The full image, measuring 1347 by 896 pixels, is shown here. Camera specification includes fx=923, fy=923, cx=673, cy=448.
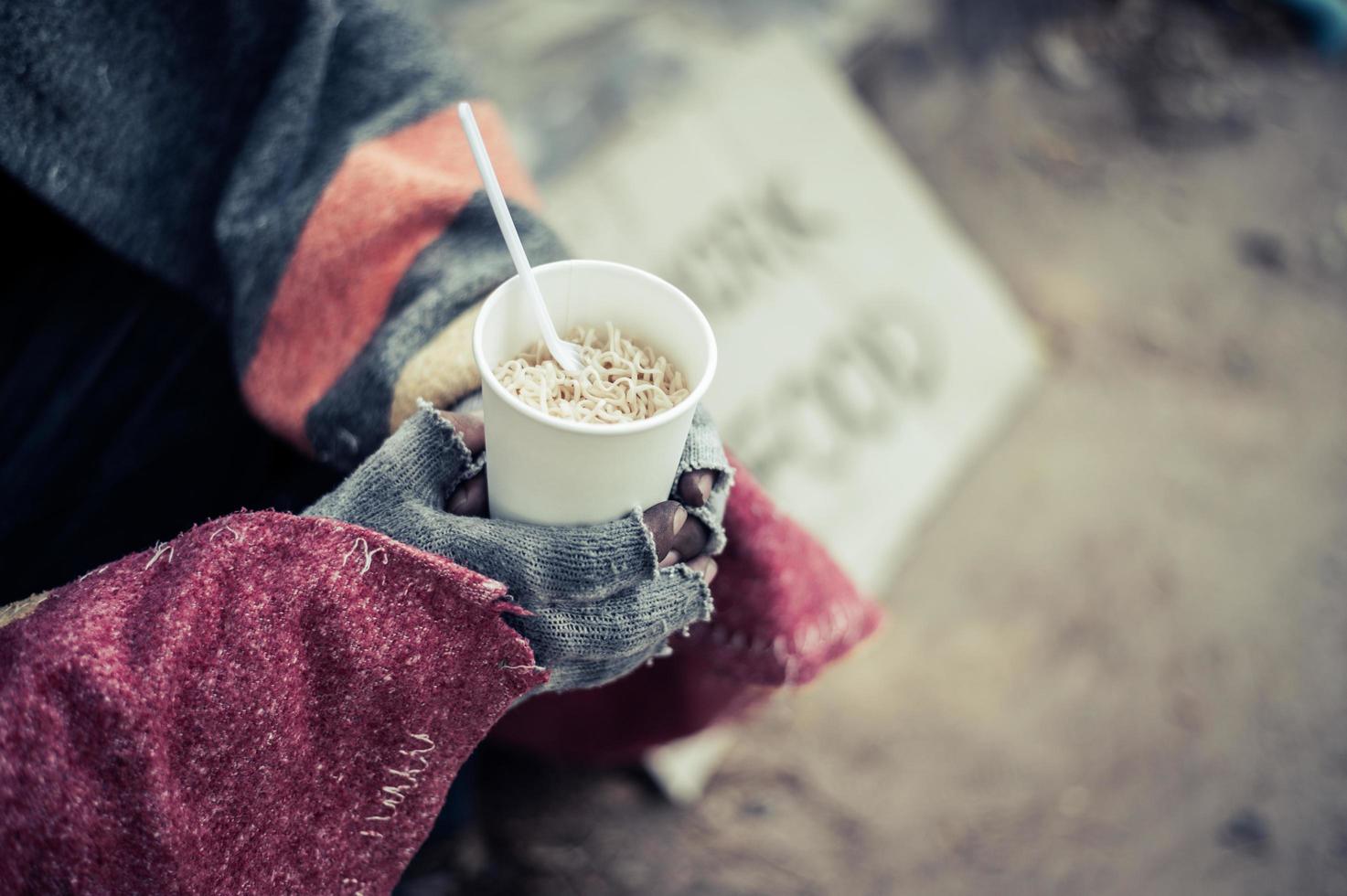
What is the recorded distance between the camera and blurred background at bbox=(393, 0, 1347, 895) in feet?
5.81

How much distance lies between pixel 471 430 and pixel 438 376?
0.39 feet

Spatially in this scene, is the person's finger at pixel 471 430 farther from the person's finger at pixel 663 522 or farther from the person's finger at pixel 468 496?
the person's finger at pixel 663 522

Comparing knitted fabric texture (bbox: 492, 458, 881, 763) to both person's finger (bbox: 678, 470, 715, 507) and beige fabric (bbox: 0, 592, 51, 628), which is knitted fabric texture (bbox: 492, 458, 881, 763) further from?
beige fabric (bbox: 0, 592, 51, 628)

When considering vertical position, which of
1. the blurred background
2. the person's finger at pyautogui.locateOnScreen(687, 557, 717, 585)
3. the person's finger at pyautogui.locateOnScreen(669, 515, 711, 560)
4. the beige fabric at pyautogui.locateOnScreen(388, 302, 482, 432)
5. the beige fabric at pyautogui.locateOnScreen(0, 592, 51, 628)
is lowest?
the blurred background

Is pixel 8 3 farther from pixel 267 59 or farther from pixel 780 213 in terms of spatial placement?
pixel 780 213

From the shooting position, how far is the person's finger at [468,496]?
0.85 m

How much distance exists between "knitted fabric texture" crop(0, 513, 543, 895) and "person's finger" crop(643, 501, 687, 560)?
0.45ft

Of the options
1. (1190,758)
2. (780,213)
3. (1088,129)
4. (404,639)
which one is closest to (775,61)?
(780,213)

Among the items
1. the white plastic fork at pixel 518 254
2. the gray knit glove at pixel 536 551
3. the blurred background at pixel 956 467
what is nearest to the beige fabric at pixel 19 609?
the gray knit glove at pixel 536 551

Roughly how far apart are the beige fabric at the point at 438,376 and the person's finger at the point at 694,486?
0.25 m

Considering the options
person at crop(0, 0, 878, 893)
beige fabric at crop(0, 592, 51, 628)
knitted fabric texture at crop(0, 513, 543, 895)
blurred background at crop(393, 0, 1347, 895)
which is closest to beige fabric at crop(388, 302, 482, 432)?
person at crop(0, 0, 878, 893)

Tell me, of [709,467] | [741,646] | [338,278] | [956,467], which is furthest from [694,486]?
[956,467]

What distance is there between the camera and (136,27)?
102 centimetres

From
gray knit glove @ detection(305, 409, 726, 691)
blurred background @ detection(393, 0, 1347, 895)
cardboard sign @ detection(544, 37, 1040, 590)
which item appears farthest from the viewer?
cardboard sign @ detection(544, 37, 1040, 590)
